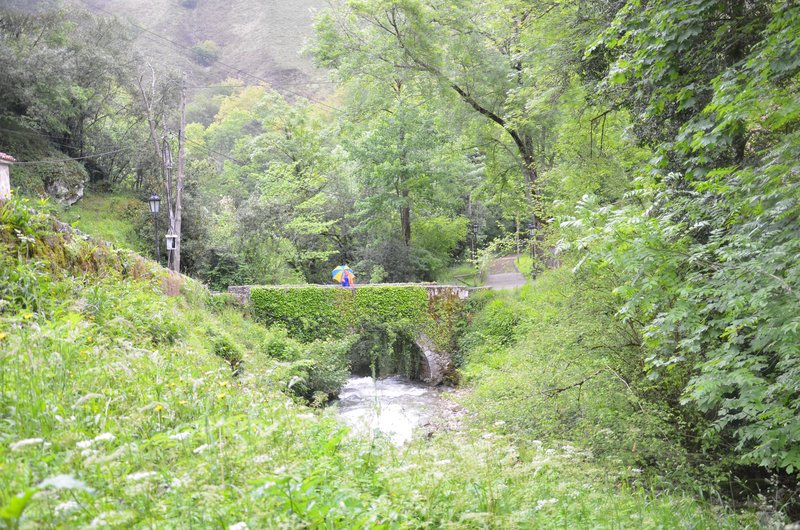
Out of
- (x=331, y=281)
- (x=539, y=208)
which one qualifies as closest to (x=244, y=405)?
(x=539, y=208)

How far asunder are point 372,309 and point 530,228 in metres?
6.10

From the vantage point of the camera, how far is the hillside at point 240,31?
293 ft

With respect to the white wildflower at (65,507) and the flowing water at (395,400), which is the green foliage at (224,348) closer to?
the flowing water at (395,400)

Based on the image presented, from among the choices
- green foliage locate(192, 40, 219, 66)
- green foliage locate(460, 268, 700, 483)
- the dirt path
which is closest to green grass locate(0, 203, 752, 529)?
green foliage locate(460, 268, 700, 483)

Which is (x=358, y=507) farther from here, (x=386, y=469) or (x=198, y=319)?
(x=198, y=319)

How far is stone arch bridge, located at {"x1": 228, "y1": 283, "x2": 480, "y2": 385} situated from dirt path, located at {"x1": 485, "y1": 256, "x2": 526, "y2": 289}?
4.61 metres

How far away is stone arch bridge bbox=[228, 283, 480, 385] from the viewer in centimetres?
1750

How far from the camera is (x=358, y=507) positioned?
2.46m

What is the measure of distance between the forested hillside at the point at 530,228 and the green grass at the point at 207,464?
44 mm

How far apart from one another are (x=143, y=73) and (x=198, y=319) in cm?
2207

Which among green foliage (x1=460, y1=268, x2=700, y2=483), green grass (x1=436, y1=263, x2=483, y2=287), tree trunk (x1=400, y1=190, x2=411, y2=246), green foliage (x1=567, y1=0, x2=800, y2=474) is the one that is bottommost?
green foliage (x1=460, y1=268, x2=700, y2=483)

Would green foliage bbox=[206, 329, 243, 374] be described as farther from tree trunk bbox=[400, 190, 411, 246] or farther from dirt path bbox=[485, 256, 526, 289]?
tree trunk bbox=[400, 190, 411, 246]

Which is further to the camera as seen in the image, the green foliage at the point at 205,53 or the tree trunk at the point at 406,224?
the green foliage at the point at 205,53

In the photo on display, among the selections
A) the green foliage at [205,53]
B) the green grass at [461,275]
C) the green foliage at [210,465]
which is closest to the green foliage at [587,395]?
the green foliage at [210,465]
